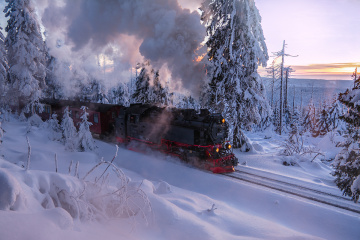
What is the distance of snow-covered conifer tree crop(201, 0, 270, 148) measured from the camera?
15633 mm

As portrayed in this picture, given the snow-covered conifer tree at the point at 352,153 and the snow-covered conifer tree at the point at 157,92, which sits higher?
the snow-covered conifer tree at the point at 157,92

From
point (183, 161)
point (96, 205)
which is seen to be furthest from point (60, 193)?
point (183, 161)

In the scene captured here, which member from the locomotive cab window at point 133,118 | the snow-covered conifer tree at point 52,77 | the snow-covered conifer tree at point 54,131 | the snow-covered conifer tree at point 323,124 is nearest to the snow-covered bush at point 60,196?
the locomotive cab window at point 133,118

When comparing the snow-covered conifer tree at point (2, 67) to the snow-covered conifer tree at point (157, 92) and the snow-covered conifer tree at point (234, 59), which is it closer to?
the snow-covered conifer tree at point (157, 92)

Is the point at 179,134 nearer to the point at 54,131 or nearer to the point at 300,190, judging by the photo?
the point at 300,190

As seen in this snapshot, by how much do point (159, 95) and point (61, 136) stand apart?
12.0m

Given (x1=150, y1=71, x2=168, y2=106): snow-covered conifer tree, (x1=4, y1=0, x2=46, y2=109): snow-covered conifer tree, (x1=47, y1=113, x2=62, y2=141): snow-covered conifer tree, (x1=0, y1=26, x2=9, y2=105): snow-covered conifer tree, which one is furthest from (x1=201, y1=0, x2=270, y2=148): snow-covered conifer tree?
(x1=0, y1=26, x2=9, y2=105): snow-covered conifer tree

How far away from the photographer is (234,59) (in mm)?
15844

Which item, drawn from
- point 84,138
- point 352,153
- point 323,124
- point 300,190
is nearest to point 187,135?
point 300,190

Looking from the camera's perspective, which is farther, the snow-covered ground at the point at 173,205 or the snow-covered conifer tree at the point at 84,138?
the snow-covered conifer tree at the point at 84,138

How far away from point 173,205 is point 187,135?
7831mm

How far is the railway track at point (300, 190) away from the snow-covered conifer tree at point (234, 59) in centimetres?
484

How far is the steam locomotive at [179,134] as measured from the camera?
1266 centimetres

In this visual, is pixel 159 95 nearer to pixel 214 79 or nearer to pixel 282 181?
pixel 214 79
